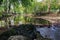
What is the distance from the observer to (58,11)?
1697cm

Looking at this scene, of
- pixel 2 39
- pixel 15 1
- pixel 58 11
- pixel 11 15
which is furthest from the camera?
pixel 58 11

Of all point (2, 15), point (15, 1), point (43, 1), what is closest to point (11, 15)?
point (2, 15)

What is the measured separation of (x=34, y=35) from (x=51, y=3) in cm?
1071

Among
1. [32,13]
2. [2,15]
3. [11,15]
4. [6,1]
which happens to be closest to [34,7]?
[32,13]

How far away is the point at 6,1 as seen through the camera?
24.7 ft

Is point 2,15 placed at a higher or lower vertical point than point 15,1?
lower

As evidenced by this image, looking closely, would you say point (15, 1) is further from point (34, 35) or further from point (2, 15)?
point (2, 15)

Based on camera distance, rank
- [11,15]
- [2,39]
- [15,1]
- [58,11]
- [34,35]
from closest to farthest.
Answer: [15,1], [2,39], [34,35], [11,15], [58,11]

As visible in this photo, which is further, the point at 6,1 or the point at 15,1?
the point at 6,1

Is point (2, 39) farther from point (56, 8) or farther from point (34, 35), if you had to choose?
point (56, 8)

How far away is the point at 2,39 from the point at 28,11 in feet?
28.7

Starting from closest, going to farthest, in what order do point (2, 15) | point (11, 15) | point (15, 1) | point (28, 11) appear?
point (15, 1) < point (2, 15) < point (11, 15) < point (28, 11)

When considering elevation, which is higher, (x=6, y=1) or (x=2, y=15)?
(x=6, y=1)

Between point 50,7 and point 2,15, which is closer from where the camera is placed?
point 2,15
